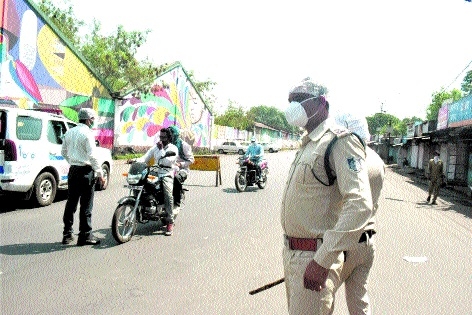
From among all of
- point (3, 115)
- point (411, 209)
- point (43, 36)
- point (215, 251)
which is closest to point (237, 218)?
point (215, 251)

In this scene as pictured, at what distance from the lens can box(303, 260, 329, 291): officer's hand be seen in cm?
202

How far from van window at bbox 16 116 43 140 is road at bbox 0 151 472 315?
144 cm

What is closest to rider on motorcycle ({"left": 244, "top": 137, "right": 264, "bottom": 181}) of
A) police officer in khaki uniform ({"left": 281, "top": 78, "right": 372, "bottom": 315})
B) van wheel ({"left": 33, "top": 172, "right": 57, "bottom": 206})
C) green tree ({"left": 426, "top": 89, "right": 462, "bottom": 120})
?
van wheel ({"left": 33, "top": 172, "right": 57, "bottom": 206})

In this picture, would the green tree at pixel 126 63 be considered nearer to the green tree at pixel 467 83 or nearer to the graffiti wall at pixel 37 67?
the graffiti wall at pixel 37 67

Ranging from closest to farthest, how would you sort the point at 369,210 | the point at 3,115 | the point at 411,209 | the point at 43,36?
the point at 369,210 < the point at 3,115 < the point at 411,209 < the point at 43,36

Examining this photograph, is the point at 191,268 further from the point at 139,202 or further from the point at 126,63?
the point at 126,63

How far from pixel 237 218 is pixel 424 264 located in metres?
3.65

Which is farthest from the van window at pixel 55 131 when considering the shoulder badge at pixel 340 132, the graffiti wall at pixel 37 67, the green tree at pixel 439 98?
the green tree at pixel 439 98

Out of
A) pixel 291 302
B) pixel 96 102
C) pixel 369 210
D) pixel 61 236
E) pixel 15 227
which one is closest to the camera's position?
pixel 369 210

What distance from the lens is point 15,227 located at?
6.63 metres

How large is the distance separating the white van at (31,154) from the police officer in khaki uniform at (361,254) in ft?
22.9

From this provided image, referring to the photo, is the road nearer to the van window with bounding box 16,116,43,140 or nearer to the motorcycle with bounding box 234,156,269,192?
the van window with bounding box 16,116,43,140

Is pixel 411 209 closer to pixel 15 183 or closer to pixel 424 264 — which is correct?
pixel 424 264

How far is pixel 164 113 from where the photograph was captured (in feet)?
107
